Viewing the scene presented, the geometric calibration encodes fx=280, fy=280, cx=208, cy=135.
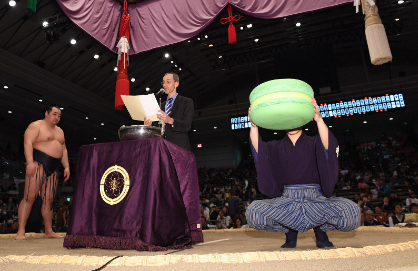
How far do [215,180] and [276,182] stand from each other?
11.8m

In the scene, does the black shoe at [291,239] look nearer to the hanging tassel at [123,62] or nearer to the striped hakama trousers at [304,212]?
the striped hakama trousers at [304,212]

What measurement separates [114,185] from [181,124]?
57cm

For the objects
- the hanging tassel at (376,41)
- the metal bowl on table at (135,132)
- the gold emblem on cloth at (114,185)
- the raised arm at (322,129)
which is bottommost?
the gold emblem on cloth at (114,185)

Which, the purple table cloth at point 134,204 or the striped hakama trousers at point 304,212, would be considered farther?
the purple table cloth at point 134,204

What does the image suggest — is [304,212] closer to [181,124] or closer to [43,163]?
[181,124]

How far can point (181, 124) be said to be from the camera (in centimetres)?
180

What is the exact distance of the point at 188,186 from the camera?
1.73 m

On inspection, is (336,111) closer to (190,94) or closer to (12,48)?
(190,94)

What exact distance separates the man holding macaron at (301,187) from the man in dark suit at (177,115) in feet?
2.06

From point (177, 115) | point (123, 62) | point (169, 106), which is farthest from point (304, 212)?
point (123, 62)

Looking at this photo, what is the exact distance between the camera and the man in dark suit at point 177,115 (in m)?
1.83

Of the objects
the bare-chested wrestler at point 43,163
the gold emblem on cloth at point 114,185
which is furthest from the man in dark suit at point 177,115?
the bare-chested wrestler at point 43,163

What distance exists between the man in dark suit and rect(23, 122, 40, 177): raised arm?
43.1 inches

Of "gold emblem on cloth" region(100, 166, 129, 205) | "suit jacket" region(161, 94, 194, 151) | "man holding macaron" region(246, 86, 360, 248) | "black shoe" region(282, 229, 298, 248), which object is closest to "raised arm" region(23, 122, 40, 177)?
"gold emblem on cloth" region(100, 166, 129, 205)
